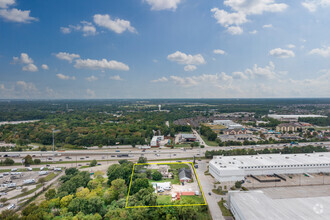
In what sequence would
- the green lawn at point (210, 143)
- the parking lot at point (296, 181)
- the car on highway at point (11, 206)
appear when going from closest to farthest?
the car on highway at point (11, 206) → the parking lot at point (296, 181) → the green lawn at point (210, 143)

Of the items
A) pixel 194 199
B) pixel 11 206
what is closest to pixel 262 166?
pixel 194 199

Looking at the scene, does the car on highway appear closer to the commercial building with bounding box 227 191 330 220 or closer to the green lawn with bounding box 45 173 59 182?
the green lawn with bounding box 45 173 59 182

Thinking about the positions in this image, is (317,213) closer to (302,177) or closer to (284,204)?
(284,204)

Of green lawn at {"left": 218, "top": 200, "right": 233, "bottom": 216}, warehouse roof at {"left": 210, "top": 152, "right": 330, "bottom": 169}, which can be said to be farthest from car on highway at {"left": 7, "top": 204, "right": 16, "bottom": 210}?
warehouse roof at {"left": 210, "top": 152, "right": 330, "bottom": 169}

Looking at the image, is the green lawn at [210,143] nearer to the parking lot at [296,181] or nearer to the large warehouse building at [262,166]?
the large warehouse building at [262,166]

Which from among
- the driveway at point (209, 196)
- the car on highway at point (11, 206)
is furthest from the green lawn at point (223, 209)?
the car on highway at point (11, 206)

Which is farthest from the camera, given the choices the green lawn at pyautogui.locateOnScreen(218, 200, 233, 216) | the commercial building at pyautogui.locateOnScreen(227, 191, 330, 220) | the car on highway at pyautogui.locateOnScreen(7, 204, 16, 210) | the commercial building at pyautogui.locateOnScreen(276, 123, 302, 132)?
the commercial building at pyautogui.locateOnScreen(276, 123, 302, 132)
